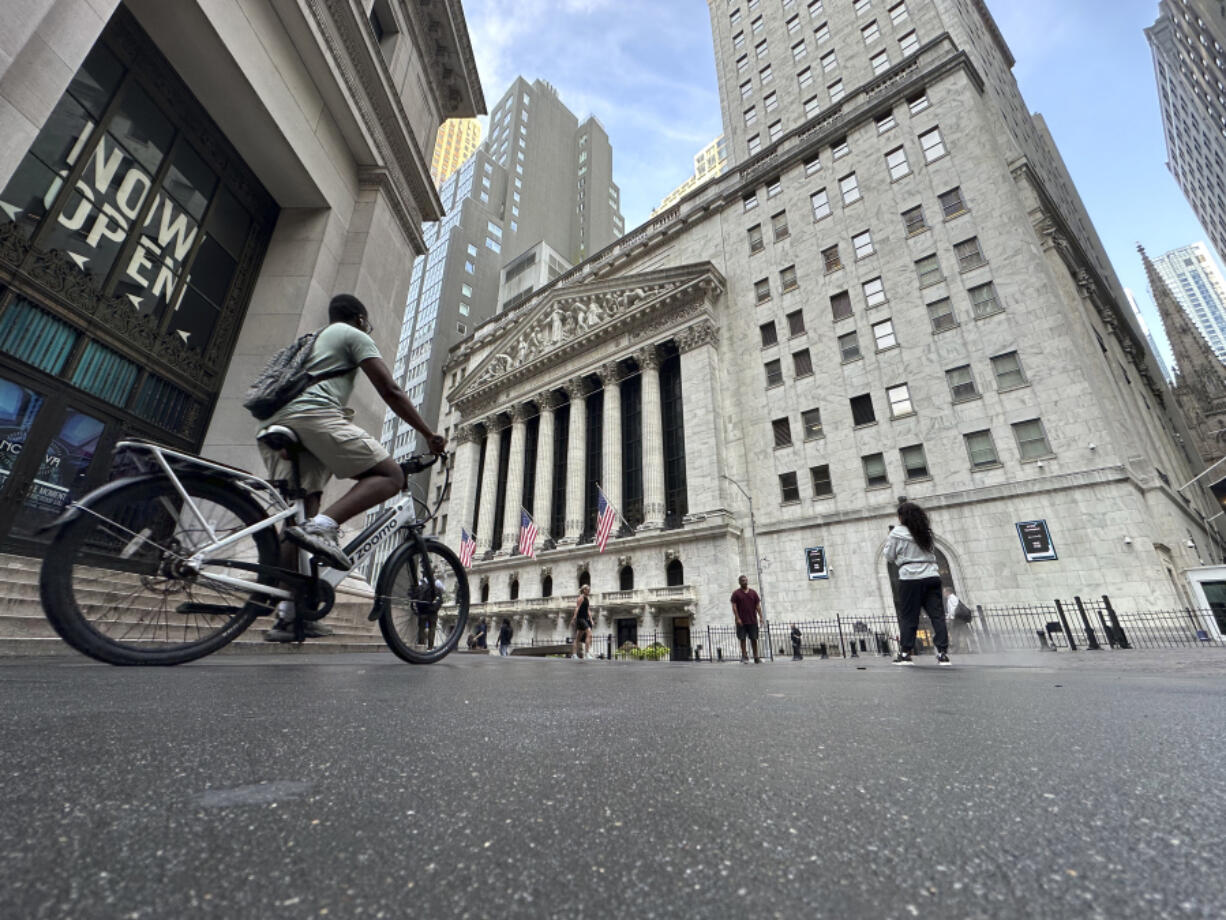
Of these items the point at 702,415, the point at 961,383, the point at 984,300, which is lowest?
the point at 961,383

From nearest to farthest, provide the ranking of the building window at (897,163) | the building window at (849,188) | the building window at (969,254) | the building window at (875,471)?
the building window at (875,471) → the building window at (969,254) → the building window at (897,163) → the building window at (849,188)

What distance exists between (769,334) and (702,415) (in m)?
6.09

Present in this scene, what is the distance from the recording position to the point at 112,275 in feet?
25.7

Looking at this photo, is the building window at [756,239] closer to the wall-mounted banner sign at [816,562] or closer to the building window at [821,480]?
the building window at [821,480]

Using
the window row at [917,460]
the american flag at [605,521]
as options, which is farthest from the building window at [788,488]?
the american flag at [605,521]

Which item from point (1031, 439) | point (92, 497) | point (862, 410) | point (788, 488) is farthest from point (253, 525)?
point (862, 410)

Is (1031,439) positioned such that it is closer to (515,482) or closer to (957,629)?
(957,629)

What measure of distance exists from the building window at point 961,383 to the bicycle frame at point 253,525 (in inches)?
980

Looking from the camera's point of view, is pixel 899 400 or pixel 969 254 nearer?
pixel 899 400

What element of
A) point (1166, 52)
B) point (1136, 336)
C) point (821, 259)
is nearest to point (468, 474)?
point (821, 259)

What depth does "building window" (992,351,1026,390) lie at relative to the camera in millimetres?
21312

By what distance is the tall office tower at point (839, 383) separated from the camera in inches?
802

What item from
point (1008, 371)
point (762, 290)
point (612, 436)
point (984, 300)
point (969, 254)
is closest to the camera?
point (1008, 371)

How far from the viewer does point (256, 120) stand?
8695mm
